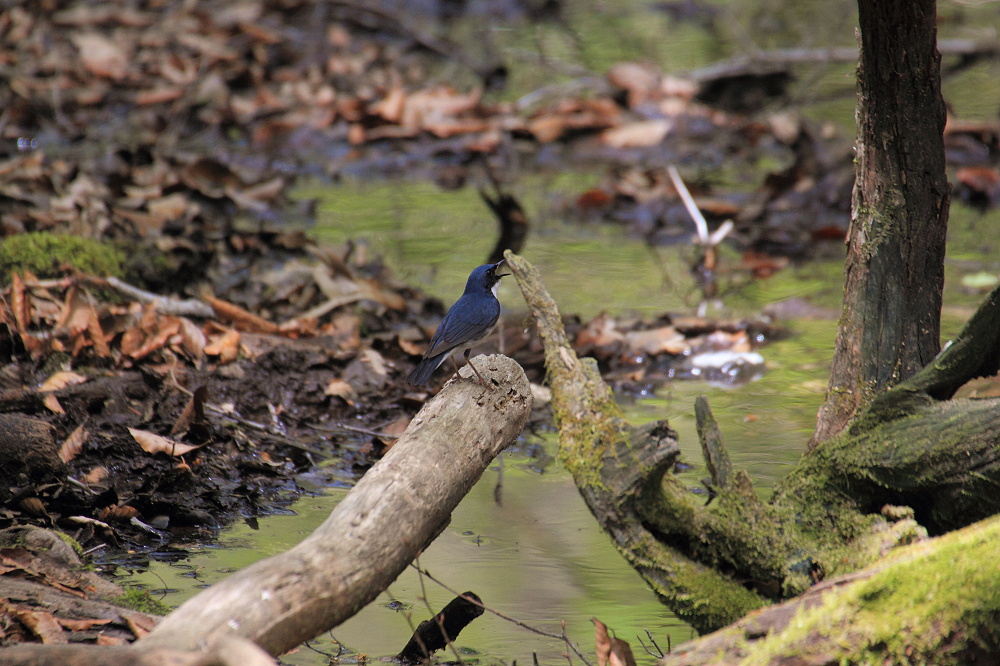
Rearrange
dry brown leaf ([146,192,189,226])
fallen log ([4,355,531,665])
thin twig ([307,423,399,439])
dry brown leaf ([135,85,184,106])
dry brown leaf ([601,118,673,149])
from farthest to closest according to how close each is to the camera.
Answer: dry brown leaf ([135,85,184,106]), dry brown leaf ([601,118,673,149]), dry brown leaf ([146,192,189,226]), thin twig ([307,423,399,439]), fallen log ([4,355,531,665])

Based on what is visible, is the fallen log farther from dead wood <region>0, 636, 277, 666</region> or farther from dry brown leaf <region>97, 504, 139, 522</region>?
dry brown leaf <region>97, 504, 139, 522</region>

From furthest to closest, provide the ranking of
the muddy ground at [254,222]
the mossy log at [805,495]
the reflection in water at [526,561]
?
the muddy ground at [254,222]
the reflection in water at [526,561]
the mossy log at [805,495]

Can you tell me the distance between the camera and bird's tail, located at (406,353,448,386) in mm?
3881

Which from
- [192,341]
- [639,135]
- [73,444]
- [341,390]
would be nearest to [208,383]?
[192,341]

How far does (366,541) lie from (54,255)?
410 cm

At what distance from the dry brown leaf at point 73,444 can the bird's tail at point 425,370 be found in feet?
4.52

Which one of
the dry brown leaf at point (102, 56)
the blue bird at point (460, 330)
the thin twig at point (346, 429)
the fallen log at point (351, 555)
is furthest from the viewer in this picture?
the dry brown leaf at point (102, 56)

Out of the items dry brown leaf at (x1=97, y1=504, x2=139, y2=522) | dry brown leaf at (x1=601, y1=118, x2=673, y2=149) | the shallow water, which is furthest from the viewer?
dry brown leaf at (x1=601, y1=118, x2=673, y2=149)

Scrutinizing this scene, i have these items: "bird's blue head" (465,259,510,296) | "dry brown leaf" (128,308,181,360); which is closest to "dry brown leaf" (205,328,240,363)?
"dry brown leaf" (128,308,181,360)

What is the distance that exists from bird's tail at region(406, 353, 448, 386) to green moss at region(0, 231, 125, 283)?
2780mm

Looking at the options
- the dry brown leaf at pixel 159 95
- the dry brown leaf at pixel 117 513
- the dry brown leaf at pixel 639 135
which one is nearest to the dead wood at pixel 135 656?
the dry brown leaf at pixel 117 513

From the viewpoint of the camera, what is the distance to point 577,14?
15281 mm

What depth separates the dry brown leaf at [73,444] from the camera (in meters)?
4.02

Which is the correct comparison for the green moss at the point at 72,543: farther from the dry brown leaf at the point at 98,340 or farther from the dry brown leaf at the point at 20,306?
the dry brown leaf at the point at 20,306
